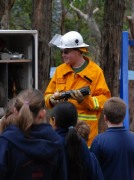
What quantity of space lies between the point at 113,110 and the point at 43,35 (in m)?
3.07

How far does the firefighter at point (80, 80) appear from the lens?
18.1 ft

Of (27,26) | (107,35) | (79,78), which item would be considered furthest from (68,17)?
(79,78)

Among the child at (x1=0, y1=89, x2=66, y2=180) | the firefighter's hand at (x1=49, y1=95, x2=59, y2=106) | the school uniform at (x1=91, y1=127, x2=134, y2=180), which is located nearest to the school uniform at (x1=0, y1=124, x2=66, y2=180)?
the child at (x1=0, y1=89, x2=66, y2=180)

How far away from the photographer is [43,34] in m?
7.54

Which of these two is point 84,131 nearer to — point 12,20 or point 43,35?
point 43,35

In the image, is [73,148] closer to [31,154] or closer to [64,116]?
[64,116]

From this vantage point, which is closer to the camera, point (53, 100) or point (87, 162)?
point (87, 162)

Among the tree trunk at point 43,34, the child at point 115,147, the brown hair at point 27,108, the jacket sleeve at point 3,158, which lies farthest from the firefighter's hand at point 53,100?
the tree trunk at point 43,34

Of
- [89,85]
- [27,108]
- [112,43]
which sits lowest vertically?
[89,85]

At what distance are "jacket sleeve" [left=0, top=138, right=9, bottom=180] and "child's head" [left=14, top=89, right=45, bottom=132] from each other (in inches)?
6.3

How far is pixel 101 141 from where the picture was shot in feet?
15.4

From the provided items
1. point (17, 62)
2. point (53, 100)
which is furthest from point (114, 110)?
point (17, 62)

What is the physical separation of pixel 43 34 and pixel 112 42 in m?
0.98

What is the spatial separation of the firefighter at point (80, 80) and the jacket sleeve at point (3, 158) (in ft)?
6.16
